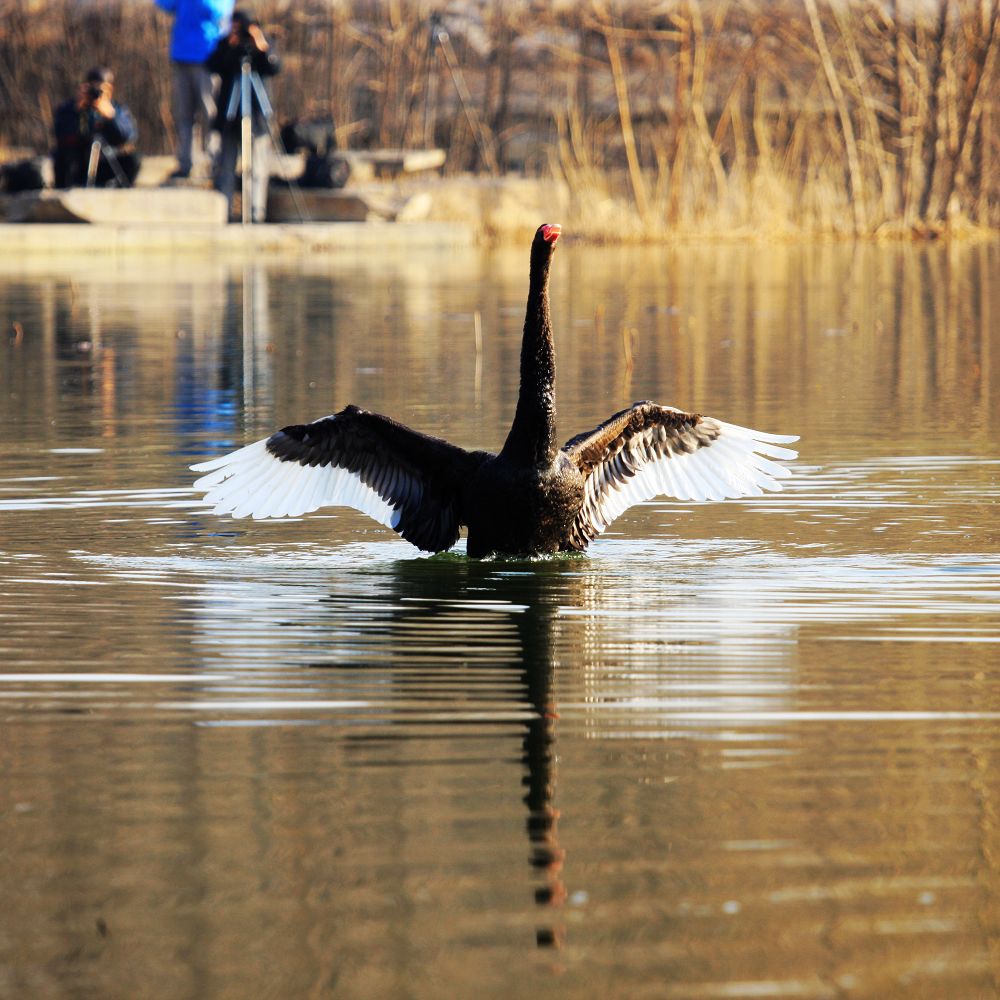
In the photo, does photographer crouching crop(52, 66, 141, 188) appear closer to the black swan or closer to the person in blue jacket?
the person in blue jacket

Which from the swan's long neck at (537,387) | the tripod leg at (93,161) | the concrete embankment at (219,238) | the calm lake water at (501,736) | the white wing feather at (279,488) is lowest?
the calm lake water at (501,736)

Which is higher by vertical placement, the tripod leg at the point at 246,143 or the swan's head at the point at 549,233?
the tripod leg at the point at 246,143

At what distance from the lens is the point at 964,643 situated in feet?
19.5

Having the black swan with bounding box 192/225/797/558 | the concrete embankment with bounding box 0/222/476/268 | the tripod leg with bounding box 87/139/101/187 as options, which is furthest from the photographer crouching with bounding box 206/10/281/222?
the black swan with bounding box 192/225/797/558

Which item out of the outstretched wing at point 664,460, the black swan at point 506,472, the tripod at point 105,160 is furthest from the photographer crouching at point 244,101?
the black swan at point 506,472

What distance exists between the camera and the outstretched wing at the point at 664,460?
26.6 feet

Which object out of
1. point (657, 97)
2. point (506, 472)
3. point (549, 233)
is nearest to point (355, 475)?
point (506, 472)

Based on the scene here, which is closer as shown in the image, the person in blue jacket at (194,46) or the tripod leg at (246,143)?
the person in blue jacket at (194,46)

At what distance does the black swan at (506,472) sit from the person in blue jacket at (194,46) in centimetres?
1780

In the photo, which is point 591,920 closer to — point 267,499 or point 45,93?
point 267,499

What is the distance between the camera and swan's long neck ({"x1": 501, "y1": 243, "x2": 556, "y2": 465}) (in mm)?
7570

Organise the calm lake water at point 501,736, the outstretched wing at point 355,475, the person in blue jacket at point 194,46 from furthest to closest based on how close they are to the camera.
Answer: the person in blue jacket at point 194,46, the outstretched wing at point 355,475, the calm lake water at point 501,736

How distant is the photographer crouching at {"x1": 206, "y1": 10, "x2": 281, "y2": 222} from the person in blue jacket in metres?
0.15

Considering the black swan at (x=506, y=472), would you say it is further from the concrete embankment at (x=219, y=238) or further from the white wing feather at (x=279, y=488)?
the concrete embankment at (x=219, y=238)
